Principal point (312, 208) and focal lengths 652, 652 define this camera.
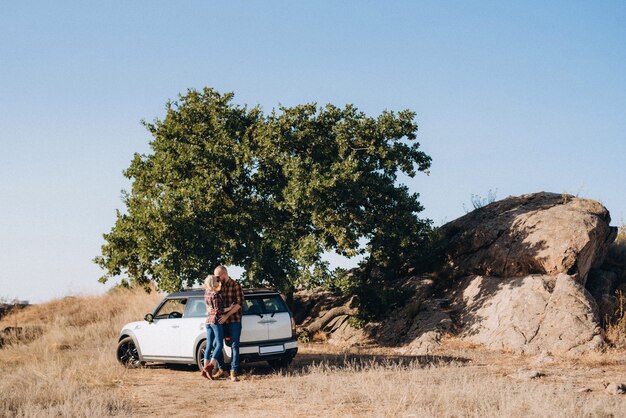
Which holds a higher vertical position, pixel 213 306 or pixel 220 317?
pixel 213 306

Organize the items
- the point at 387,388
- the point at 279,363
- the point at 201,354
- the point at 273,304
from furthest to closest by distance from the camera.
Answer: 1. the point at 279,363
2. the point at 273,304
3. the point at 201,354
4. the point at 387,388

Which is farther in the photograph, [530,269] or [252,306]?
[530,269]

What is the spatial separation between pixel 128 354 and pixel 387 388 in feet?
25.2

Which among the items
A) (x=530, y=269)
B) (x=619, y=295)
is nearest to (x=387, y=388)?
(x=530, y=269)

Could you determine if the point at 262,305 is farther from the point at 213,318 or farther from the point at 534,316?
the point at 534,316

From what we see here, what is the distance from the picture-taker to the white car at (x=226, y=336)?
14240 mm

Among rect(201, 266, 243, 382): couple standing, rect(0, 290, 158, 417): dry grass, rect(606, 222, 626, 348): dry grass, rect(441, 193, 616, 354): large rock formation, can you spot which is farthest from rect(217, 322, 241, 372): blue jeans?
rect(606, 222, 626, 348): dry grass

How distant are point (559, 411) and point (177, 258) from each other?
42.9 feet

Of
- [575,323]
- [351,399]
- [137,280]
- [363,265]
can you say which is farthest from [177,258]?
[575,323]

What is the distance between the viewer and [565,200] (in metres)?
23.5

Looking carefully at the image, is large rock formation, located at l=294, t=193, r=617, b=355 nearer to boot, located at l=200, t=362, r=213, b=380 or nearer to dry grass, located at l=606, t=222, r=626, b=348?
dry grass, located at l=606, t=222, r=626, b=348

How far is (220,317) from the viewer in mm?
13727

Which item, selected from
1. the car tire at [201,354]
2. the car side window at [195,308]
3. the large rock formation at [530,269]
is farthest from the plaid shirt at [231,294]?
the large rock formation at [530,269]

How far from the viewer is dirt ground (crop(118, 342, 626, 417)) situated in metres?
10.3
